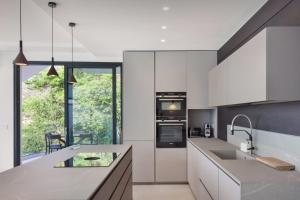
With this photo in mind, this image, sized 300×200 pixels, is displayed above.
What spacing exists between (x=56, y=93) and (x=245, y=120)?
425 cm

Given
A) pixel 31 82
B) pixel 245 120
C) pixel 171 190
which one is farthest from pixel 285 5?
pixel 31 82

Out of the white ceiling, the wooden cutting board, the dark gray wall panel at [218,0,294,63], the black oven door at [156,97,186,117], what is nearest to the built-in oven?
the black oven door at [156,97,186,117]

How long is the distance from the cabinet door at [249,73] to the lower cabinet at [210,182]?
30.1 inches

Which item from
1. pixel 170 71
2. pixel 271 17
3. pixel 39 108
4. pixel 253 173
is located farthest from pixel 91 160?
pixel 39 108

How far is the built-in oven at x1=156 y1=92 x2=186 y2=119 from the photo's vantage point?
4.79 metres

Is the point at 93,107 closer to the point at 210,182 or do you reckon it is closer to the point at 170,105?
the point at 170,105

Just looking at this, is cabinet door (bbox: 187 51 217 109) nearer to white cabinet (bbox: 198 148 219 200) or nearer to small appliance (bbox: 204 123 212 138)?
small appliance (bbox: 204 123 212 138)

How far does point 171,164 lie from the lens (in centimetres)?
473

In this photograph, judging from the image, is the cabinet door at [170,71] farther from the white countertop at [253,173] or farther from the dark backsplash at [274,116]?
the white countertop at [253,173]

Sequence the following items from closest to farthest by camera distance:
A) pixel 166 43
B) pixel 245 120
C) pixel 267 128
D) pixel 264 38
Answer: pixel 264 38 < pixel 267 128 < pixel 245 120 < pixel 166 43

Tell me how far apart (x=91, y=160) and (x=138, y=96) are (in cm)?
234

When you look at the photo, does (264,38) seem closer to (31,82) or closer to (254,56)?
(254,56)

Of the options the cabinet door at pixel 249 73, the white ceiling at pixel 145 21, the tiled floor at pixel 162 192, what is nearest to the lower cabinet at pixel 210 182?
the tiled floor at pixel 162 192

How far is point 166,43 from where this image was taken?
429 centimetres
